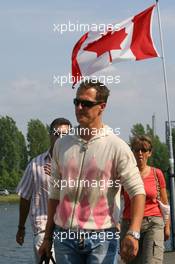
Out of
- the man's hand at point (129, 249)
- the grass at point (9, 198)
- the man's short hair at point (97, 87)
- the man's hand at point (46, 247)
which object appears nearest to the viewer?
the man's hand at point (129, 249)

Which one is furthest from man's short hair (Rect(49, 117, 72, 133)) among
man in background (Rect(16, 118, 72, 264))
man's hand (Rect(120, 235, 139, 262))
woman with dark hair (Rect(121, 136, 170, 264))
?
man's hand (Rect(120, 235, 139, 262))

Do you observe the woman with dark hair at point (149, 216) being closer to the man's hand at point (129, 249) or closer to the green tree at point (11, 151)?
the man's hand at point (129, 249)

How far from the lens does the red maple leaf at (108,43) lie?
44.5 ft

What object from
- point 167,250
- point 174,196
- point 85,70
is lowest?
point 167,250

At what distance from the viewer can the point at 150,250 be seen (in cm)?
736

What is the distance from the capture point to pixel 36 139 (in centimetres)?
8750

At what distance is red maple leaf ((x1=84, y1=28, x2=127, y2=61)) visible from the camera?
13.6 metres

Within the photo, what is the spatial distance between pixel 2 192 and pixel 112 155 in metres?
90.1

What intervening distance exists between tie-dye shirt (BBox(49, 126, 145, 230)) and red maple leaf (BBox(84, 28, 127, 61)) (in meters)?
8.47

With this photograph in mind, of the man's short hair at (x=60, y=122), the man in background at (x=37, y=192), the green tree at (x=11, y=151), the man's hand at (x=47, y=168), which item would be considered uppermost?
the green tree at (x=11, y=151)

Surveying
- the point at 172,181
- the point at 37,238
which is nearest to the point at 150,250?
the point at 37,238

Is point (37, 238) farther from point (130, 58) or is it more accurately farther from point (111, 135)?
point (130, 58)

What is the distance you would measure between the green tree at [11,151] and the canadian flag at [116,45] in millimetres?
78322

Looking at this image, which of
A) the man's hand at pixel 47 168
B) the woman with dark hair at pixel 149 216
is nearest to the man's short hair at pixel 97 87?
Answer: the man's hand at pixel 47 168
